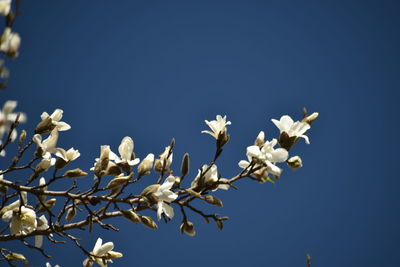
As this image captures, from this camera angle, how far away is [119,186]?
185 cm

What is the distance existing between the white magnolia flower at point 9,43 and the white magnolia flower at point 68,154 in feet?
2.35

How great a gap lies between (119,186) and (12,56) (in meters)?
0.76

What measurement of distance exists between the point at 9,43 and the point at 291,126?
4.14 ft

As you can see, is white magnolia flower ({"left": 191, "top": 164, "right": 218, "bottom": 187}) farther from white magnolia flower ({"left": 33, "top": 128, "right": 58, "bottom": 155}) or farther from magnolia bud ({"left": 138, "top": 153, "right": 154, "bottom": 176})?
white magnolia flower ({"left": 33, "top": 128, "right": 58, "bottom": 155})

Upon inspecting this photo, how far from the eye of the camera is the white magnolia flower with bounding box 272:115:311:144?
6.41 ft

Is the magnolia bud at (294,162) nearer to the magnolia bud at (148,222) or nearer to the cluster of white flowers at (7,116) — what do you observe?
the magnolia bud at (148,222)

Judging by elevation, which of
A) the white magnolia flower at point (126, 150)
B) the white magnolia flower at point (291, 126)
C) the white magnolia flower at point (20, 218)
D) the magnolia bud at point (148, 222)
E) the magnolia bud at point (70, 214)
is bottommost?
the white magnolia flower at point (20, 218)

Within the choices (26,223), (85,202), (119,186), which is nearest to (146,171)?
(119,186)

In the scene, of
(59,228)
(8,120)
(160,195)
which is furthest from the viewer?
(59,228)

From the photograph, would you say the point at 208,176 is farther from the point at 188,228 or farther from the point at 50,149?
the point at 50,149

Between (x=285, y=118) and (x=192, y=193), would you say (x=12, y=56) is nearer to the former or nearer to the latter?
(x=192, y=193)

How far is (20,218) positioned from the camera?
1.93m

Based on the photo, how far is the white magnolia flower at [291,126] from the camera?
1.95 m

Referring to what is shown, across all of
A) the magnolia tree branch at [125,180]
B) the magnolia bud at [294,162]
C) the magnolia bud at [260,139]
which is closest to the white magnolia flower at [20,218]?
the magnolia tree branch at [125,180]
